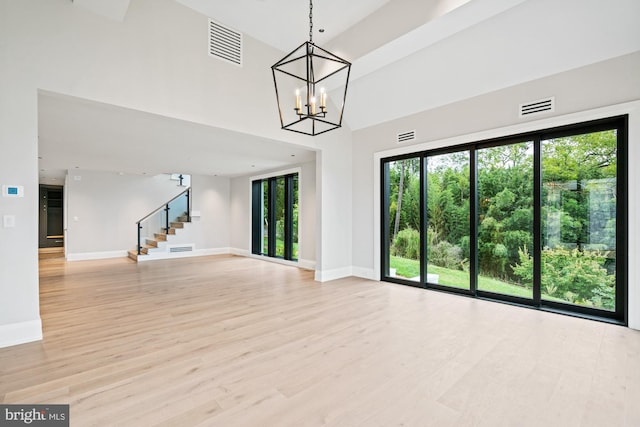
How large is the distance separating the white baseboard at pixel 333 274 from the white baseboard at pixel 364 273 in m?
0.10

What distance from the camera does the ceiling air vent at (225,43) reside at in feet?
14.3

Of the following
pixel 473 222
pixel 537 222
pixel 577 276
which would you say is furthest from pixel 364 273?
pixel 577 276

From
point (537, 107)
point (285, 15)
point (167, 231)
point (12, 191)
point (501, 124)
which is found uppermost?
point (285, 15)

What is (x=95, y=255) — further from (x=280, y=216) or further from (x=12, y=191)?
(x=12, y=191)

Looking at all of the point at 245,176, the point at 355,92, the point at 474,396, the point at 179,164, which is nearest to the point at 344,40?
the point at 355,92

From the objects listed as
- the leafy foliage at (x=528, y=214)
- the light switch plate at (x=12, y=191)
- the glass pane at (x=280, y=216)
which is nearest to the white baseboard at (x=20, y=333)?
the light switch plate at (x=12, y=191)

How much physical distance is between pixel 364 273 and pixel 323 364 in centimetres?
374

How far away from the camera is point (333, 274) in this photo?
20.2 feet

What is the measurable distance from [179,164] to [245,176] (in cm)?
235

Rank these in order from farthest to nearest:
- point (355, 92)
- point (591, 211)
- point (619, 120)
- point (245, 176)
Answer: point (245, 176)
point (355, 92)
point (591, 211)
point (619, 120)

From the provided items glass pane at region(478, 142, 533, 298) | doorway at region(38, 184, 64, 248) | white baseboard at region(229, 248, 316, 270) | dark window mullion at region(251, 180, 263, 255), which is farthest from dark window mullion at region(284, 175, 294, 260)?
doorway at region(38, 184, 64, 248)

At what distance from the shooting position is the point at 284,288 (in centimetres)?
547

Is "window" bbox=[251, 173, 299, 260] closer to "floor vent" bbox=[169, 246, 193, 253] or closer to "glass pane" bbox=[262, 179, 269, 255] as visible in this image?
"glass pane" bbox=[262, 179, 269, 255]

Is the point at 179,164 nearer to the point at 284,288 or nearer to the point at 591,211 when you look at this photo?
the point at 284,288
